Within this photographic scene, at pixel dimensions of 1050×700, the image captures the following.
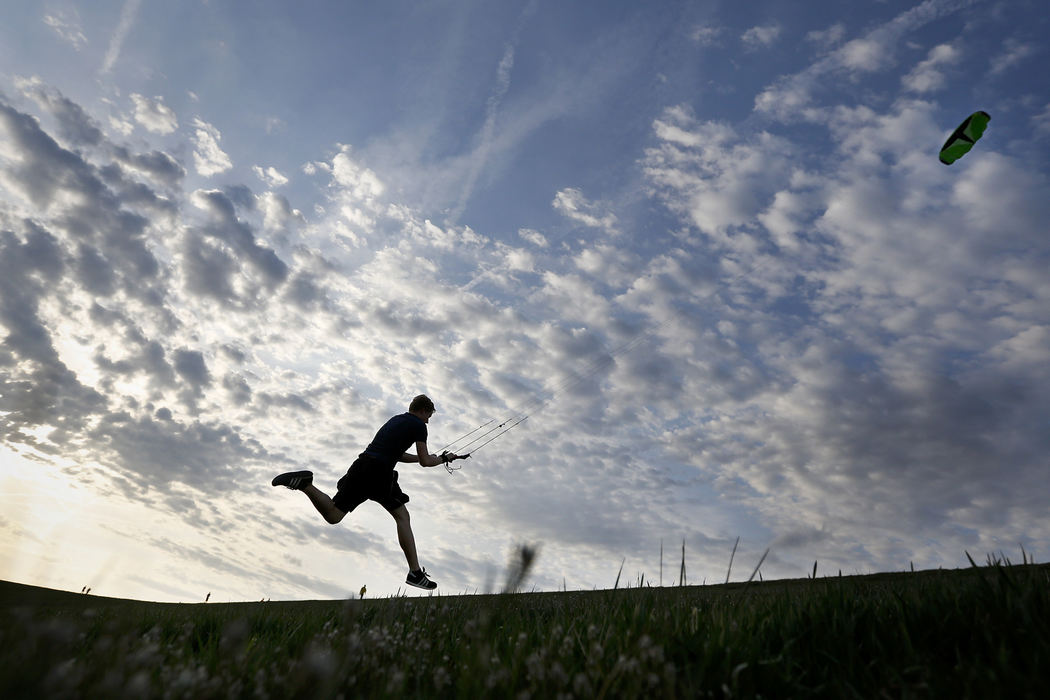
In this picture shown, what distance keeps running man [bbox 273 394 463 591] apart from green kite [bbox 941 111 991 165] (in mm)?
8867

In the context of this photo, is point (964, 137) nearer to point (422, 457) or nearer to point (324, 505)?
point (422, 457)

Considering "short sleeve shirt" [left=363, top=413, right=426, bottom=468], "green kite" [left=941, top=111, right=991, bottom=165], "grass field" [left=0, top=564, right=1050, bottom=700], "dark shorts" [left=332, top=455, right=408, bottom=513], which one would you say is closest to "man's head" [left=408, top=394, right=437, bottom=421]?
"short sleeve shirt" [left=363, top=413, right=426, bottom=468]

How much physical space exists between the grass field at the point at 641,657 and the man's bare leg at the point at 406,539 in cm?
587

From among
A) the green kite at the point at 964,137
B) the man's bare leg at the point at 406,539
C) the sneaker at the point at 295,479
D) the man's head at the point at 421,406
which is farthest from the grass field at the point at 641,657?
the green kite at the point at 964,137

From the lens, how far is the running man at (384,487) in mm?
9781

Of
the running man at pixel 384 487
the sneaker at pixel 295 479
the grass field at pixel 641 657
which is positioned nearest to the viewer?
the grass field at pixel 641 657

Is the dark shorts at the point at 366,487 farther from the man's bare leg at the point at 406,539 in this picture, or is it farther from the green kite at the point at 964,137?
the green kite at the point at 964,137

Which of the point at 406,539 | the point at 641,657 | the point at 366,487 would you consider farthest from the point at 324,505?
the point at 641,657

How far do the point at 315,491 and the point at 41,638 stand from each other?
7824 mm

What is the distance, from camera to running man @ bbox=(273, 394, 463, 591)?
385 inches

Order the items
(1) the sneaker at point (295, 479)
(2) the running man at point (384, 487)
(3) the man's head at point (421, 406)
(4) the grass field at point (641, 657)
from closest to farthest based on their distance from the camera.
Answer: (4) the grass field at point (641, 657), (1) the sneaker at point (295, 479), (2) the running man at point (384, 487), (3) the man's head at point (421, 406)

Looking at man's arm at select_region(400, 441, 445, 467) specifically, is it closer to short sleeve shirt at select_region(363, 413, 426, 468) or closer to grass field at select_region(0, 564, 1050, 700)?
short sleeve shirt at select_region(363, 413, 426, 468)

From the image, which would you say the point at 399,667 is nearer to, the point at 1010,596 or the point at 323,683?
the point at 323,683

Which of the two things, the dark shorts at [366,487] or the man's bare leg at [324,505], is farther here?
the dark shorts at [366,487]
